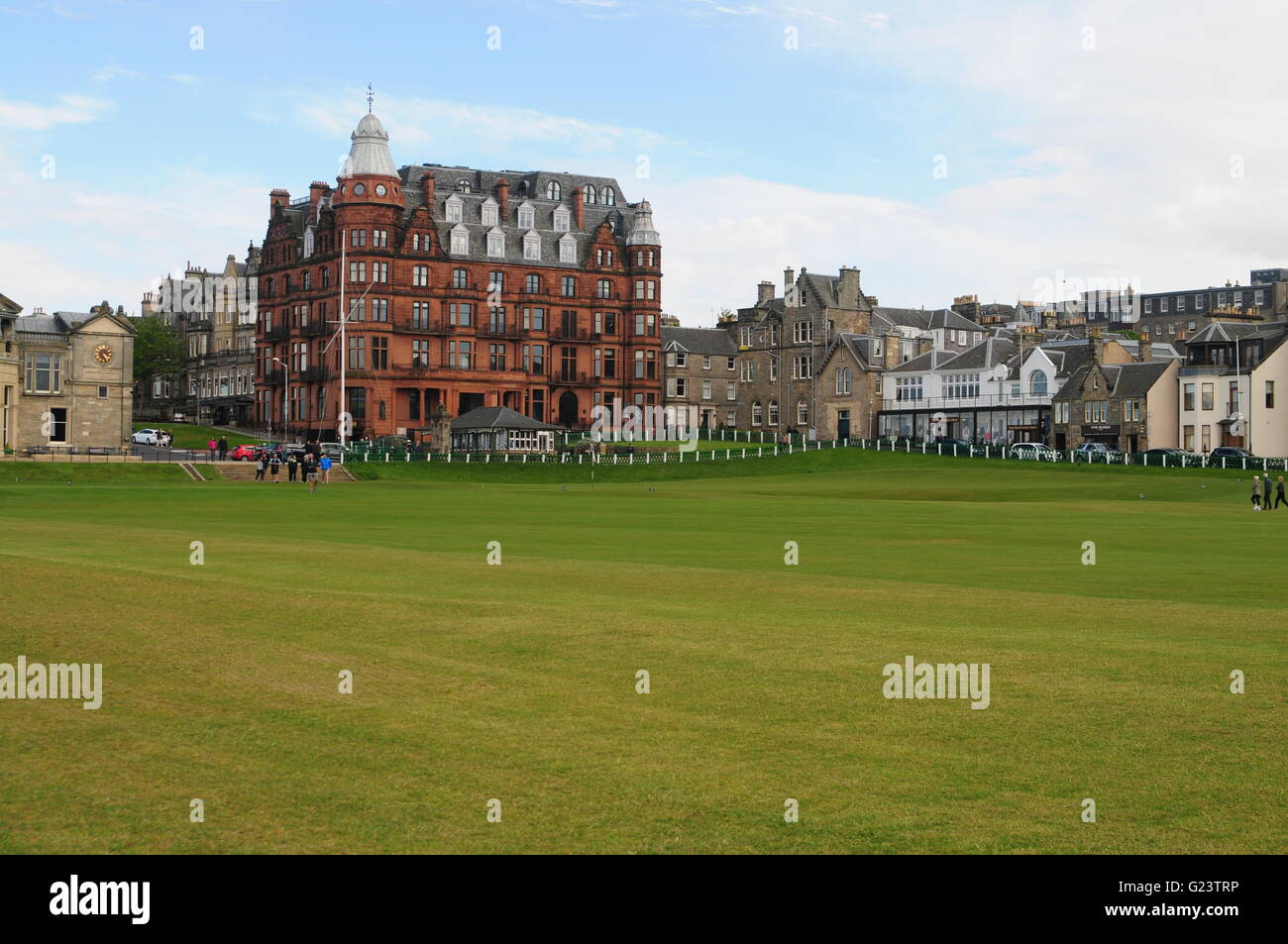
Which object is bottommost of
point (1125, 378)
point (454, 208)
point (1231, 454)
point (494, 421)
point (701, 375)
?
point (1231, 454)

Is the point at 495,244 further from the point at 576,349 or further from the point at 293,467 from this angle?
the point at 293,467

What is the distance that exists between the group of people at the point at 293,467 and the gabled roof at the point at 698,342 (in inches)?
2796

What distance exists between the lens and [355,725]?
47.6 ft

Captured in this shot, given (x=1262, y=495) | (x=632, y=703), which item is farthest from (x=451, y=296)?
(x=632, y=703)

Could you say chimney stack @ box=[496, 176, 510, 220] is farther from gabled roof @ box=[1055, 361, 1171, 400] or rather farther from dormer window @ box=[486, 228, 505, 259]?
gabled roof @ box=[1055, 361, 1171, 400]

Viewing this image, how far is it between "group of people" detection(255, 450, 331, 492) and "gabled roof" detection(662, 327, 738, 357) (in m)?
71.0

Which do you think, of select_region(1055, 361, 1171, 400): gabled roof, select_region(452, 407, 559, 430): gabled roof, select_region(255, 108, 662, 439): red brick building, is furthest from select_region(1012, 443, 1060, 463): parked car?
select_region(255, 108, 662, 439): red brick building

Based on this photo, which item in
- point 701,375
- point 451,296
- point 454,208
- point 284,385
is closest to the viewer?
point 451,296

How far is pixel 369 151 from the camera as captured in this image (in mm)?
128125

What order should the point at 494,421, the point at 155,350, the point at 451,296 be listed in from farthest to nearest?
1. the point at 155,350
2. the point at 451,296
3. the point at 494,421

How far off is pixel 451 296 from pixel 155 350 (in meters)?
53.5
